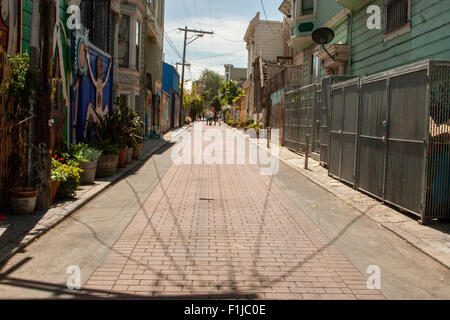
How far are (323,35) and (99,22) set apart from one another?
8105 millimetres

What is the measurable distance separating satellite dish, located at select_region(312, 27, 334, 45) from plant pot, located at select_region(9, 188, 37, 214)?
41.6 ft

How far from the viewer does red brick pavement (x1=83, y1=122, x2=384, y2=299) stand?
4.38 m

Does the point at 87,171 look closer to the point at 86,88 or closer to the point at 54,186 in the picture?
the point at 54,186

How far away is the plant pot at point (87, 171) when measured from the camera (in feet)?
32.7

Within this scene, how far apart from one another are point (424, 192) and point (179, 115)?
157ft

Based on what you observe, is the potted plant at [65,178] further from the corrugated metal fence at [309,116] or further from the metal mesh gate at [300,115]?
the metal mesh gate at [300,115]

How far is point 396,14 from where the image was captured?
487 inches

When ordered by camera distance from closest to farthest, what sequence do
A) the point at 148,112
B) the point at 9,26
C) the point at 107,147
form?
1. the point at 9,26
2. the point at 107,147
3. the point at 148,112

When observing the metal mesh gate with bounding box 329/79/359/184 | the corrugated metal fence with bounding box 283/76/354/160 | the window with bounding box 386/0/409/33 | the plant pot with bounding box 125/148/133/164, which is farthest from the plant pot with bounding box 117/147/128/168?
the window with bounding box 386/0/409/33

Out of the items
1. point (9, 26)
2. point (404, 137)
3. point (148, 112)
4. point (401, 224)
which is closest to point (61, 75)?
point (9, 26)

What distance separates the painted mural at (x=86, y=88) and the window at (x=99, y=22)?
68 cm

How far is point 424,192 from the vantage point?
23.5 feet

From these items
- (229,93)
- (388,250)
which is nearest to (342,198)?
(388,250)

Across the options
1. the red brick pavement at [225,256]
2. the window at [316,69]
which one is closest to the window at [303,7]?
the window at [316,69]
